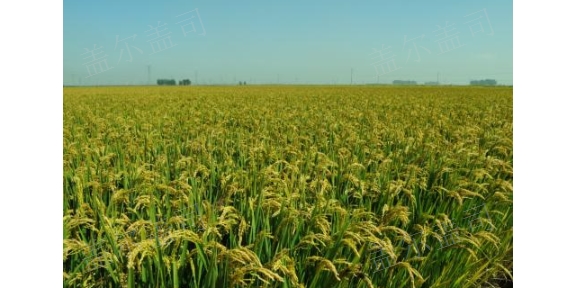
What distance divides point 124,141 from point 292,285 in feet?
16.2

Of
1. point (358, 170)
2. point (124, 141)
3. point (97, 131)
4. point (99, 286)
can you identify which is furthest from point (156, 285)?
point (97, 131)

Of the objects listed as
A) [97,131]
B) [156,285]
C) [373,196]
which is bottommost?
[156,285]

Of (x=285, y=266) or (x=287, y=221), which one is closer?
(x=285, y=266)

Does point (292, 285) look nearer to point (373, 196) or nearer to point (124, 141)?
point (373, 196)

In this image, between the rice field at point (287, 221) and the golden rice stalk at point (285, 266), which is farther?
the rice field at point (287, 221)

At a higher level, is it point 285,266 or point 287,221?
point 287,221

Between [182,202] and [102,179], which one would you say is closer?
[182,202]

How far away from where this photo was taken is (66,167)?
13.7 ft

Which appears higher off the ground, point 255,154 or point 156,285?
point 255,154

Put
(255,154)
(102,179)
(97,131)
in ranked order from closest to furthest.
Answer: (102,179) → (255,154) → (97,131)

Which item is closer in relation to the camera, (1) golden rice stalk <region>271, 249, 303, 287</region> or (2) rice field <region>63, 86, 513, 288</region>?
(1) golden rice stalk <region>271, 249, 303, 287</region>

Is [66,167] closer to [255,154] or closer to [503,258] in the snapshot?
[255,154]

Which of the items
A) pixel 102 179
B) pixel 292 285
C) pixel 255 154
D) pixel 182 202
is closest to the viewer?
pixel 292 285

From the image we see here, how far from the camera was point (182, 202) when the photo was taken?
9.84 feet
